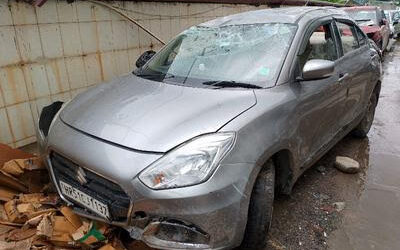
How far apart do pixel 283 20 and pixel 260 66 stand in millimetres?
690

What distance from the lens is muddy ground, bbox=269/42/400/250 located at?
2.70 meters

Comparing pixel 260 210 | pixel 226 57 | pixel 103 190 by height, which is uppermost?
pixel 226 57

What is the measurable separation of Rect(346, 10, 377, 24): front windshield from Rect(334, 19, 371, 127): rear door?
7830 mm

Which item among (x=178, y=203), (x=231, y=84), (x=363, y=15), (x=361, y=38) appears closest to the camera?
(x=178, y=203)

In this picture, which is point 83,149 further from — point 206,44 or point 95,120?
point 206,44

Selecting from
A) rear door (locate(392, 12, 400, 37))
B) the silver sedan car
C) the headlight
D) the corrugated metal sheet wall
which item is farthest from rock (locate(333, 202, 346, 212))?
rear door (locate(392, 12, 400, 37))

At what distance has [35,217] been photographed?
8.22ft

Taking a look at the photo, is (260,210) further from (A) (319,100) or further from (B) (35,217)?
(B) (35,217)

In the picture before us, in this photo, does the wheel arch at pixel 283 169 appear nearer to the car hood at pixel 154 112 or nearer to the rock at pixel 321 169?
the car hood at pixel 154 112

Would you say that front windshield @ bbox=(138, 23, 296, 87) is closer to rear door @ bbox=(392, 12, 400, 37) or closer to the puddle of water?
the puddle of water

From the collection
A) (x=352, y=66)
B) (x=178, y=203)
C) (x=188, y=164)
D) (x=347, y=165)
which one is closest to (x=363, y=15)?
(x=352, y=66)

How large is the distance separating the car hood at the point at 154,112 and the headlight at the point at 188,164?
6 cm

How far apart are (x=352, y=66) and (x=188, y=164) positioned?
8.26 ft

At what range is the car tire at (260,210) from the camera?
2.32 m
